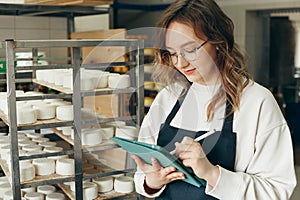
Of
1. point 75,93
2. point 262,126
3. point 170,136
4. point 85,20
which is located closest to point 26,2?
point 85,20

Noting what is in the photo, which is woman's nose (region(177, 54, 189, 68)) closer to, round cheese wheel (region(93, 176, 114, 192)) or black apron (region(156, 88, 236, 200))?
black apron (region(156, 88, 236, 200))

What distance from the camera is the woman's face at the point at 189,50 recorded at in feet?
3.10

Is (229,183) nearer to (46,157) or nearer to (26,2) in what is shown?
(46,157)

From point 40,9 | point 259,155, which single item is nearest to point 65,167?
point 259,155

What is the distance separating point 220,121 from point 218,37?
0.67 feet

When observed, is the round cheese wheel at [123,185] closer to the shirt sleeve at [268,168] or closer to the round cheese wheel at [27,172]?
the round cheese wheel at [27,172]

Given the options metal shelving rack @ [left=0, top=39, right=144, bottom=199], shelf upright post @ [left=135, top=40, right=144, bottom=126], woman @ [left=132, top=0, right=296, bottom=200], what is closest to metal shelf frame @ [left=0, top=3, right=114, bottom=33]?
metal shelving rack @ [left=0, top=39, right=144, bottom=199]

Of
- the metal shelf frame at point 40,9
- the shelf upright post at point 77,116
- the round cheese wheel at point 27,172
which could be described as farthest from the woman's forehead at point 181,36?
the metal shelf frame at point 40,9

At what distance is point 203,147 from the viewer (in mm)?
994

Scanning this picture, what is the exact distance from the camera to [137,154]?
1.02 m

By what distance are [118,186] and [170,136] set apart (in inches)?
27.5

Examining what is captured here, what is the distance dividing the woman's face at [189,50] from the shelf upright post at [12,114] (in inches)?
26.1

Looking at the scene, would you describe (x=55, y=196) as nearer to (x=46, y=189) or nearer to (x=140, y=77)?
(x=46, y=189)

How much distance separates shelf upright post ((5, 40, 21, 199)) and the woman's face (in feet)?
2.18
